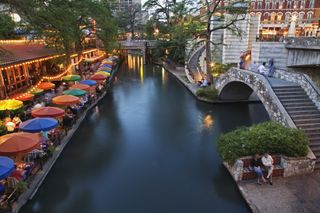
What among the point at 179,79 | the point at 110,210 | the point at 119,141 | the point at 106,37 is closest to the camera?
the point at 110,210

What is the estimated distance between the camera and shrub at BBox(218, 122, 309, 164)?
10.7m

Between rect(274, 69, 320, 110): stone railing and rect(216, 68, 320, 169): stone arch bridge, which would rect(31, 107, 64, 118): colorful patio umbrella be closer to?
rect(216, 68, 320, 169): stone arch bridge

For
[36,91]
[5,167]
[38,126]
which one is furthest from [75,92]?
[5,167]

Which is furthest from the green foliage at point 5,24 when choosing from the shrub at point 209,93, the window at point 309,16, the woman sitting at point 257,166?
the window at point 309,16

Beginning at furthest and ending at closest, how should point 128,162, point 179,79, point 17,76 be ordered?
point 179,79 < point 17,76 < point 128,162

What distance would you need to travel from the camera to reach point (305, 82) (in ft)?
47.2

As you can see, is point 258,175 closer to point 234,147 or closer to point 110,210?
point 234,147

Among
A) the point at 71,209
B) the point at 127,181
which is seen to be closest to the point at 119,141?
the point at 127,181

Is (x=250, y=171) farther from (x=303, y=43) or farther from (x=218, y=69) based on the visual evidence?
(x=218, y=69)

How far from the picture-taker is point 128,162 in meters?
12.8

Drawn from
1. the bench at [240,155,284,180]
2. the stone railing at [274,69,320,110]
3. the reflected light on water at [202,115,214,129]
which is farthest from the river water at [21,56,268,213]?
the stone railing at [274,69,320,110]

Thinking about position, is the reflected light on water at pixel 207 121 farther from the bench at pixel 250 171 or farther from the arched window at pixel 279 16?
the arched window at pixel 279 16

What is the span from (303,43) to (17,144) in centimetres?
2031

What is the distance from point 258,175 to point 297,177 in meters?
1.92
